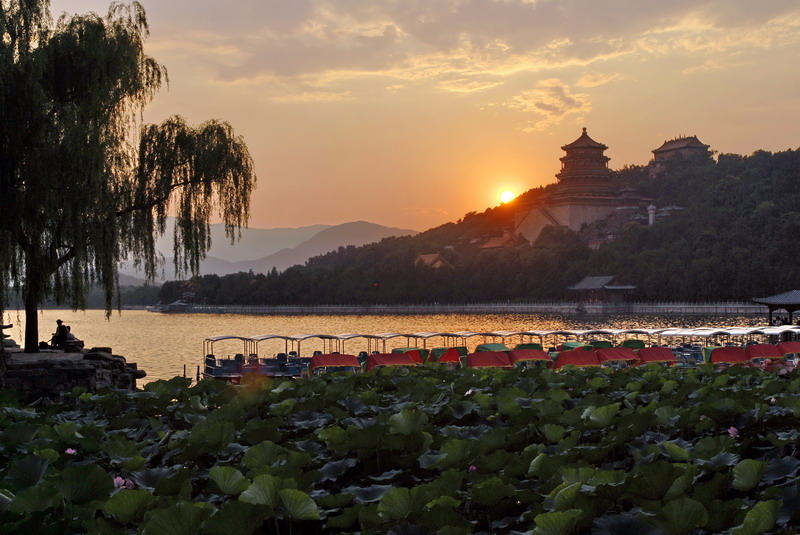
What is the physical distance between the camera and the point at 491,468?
4.18 metres

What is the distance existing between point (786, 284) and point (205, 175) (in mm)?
69229

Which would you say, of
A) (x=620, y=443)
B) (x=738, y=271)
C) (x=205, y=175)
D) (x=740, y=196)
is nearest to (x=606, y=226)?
(x=740, y=196)

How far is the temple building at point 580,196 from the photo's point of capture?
120688 mm

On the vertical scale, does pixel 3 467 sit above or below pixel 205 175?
below

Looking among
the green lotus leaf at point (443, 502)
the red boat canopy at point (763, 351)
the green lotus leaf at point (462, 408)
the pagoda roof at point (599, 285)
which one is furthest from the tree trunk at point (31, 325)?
the pagoda roof at point (599, 285)

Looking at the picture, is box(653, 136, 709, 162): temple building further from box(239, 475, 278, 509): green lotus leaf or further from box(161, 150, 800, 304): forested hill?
box(239, 475, 278, 509): green lotus leaf

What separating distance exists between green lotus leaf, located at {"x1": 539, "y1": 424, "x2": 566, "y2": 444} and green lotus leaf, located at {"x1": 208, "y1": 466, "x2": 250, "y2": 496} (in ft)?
6.75

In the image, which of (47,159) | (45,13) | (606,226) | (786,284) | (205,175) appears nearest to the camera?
(47,159)

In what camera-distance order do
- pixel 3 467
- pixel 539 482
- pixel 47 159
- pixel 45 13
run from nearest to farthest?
pixel 539 482 → pixel 3 467 → pixel 47 159 → pixel 45 13

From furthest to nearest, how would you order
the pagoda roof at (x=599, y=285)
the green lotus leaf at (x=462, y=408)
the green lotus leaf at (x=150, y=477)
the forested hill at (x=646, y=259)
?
the pagoda roof at (x=599, y=285), the forested hill at (x=646, y=259), the green lotus leaf at (x=462, y=408), the green lotus leaf at (x=150, y=477)

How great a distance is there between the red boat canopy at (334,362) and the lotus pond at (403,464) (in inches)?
553

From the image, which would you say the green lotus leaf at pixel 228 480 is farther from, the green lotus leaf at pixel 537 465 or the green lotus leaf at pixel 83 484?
the green lotus leaf at pixel 537 465

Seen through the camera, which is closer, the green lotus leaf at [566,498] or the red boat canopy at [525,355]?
the green lotus leaf at [566,498]

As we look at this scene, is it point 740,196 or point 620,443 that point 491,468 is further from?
point 740,196
